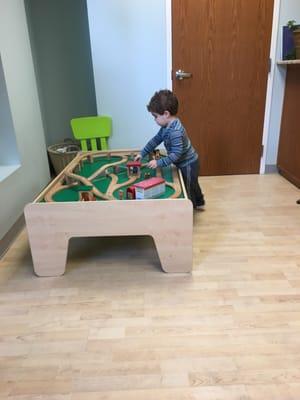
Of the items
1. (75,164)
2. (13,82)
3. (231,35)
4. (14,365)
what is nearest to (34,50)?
(13,82)

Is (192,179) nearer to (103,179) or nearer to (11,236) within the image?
(103,179)

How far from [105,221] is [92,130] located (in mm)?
1484

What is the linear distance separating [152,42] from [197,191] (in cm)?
132

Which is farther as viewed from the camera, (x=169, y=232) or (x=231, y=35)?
(x=231, y=35)

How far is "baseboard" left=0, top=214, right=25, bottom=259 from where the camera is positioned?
1.86 meters

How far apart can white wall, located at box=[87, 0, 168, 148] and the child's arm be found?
0.95 m

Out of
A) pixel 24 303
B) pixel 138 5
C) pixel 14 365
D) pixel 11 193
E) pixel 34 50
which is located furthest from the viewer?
pixel 34 50

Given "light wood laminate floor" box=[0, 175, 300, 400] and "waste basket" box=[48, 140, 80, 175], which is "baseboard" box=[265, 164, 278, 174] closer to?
"light wood laminate floor" box=[0, 175, 300, 400]

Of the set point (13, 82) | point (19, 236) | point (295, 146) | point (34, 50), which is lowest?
point (19, 236)

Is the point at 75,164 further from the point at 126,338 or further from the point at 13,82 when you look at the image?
the point at 126,338

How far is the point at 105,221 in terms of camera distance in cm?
149

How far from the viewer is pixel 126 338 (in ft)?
4.05

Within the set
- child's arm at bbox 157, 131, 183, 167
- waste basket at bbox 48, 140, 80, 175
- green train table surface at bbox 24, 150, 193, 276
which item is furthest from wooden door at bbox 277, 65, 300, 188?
waste basket at bbox 48, 140, 80, 175

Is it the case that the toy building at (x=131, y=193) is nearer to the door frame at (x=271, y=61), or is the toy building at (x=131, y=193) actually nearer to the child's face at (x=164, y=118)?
the child's face at (x=164, y=118)
